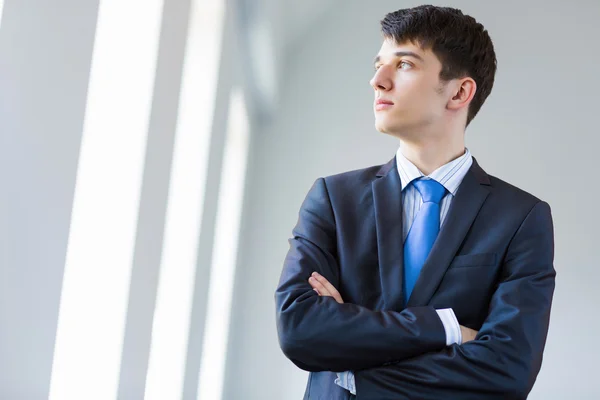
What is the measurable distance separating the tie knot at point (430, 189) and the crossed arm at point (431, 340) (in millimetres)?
210

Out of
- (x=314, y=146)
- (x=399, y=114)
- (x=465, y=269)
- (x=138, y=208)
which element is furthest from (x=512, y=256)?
(x=314, y=146)

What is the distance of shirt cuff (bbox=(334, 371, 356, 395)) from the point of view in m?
1.67

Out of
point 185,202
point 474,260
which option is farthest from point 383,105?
point 185,202

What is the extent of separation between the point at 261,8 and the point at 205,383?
2.76 meters

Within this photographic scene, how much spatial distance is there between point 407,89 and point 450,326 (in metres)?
0.59

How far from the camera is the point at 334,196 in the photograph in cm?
188

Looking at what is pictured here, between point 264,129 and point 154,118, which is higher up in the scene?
point 264,129

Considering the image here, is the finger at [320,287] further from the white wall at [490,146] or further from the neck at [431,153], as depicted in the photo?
the white wall at [490,146]

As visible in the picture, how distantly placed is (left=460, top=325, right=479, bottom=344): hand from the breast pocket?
0.47 feet

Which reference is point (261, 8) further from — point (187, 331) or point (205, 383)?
point (205, 383)

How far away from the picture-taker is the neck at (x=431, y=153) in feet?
6.18

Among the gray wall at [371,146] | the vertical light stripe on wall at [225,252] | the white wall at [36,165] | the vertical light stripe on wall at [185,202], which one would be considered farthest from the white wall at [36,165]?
the vertical light stripe on wall at [225,252]

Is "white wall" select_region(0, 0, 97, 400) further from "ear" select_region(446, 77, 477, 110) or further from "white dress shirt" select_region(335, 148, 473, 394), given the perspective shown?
"ear" select_region(446, 77, 477, 110)

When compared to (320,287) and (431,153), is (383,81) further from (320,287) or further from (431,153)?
(320,287)
